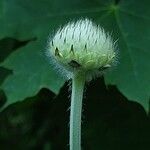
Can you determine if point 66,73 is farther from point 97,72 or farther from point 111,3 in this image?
point 111,3

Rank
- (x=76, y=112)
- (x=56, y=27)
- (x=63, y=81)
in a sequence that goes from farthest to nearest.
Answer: (x=56, y=27)
(x=63, y=81)
(x=76, y=112)

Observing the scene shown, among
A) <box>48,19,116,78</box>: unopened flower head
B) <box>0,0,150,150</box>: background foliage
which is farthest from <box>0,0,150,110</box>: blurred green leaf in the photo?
<box>48,19,116,78</box>: unopened flower head

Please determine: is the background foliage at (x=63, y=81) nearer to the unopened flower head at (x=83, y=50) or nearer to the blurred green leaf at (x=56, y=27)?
the blurred green leaf at (x=56, y=27)

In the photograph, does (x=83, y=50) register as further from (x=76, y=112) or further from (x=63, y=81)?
(x=63, y=81)

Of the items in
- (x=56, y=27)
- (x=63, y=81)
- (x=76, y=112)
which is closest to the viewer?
(x=76, y=112)

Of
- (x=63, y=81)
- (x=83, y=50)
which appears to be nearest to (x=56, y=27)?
(x=63, y=81)

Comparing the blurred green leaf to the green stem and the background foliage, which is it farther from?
the green stem
